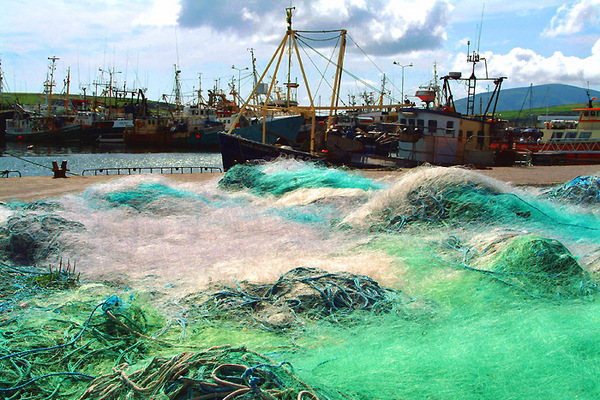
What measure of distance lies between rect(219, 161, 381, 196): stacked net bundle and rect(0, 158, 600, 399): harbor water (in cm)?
117

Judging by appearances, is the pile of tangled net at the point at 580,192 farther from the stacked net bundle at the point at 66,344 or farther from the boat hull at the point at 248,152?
the boat hull at the point at 248,152

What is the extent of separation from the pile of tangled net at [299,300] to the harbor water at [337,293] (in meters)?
0.02

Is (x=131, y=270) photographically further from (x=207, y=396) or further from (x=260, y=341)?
(x=207, y=396)

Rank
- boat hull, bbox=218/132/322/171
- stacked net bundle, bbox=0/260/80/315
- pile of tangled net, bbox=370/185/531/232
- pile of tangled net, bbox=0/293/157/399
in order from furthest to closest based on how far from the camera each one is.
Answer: boat hull, bbox=218/132/322/171, pile of tangled net, bbox=370/185/531/232, stacked net bundle, bbox=0/260/80/315, pile of tangled net, bbox=0/293/157/399

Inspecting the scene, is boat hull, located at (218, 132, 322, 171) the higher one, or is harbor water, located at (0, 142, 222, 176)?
boat hull, located at (218, 132, 322, 171)

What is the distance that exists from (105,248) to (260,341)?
2823 mm

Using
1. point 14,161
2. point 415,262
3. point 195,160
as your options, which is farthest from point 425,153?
point 14,161

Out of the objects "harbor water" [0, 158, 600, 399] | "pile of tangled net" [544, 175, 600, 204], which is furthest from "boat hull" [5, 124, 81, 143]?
"pile of tangled net" [544, 175, 600, 204]

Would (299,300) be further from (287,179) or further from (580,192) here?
(580,192)

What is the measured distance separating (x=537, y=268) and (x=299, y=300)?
6.82 feet

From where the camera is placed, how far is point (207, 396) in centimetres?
223

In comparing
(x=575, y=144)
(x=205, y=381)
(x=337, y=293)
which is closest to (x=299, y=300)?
(x=337, y=293)

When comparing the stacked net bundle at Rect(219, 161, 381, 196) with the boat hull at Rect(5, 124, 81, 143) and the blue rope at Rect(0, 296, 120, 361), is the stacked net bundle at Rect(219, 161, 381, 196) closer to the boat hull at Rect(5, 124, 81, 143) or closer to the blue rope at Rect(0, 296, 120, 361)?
the blue rope at Rect(0, 296, 120, 361)

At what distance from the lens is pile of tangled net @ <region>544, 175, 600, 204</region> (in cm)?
722
